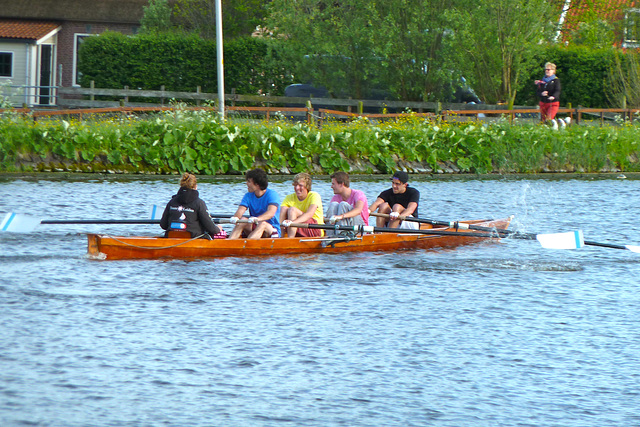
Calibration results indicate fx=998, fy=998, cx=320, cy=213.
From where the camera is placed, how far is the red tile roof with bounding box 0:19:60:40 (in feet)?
138

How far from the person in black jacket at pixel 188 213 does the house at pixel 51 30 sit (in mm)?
31785

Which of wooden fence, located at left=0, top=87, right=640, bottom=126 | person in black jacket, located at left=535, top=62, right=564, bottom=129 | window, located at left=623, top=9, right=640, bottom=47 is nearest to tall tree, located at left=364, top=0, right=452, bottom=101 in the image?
wooden fence, located at left=0, top=87, right=640, bottom=126

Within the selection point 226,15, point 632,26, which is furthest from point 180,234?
point 632,26

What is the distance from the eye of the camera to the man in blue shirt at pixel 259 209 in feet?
43.3

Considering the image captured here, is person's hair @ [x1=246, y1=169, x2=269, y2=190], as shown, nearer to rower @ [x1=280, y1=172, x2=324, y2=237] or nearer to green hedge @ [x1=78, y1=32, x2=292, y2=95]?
rower @ [x1=280, y1=172, x2=324, y2=237]

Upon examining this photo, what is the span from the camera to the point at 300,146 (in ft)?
79.5

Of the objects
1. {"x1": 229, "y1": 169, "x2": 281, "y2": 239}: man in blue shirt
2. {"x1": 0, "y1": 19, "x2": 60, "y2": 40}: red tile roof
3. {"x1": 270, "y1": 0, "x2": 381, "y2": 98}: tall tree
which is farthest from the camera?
{"x1": 0, "y1": 19, "x2": 60, "y2": 40}: red tile roof

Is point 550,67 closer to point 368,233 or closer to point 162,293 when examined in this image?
point 368,233

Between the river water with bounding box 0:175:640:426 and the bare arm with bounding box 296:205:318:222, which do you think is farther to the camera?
the bare arm with bounding box 296:205:318:222

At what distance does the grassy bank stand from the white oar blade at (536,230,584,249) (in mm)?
11241

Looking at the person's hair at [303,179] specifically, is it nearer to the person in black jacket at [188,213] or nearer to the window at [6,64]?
the person in black jacket at [188,213]

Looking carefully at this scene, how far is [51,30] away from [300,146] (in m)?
22.8

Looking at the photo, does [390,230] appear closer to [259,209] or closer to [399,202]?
[399,202]

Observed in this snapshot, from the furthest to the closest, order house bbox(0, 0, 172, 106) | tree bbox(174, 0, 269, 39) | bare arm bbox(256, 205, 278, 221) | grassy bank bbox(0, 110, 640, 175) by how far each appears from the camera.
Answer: house bbox(0, 0, 172, 106), tree bbox(174, 0, 269, 39), grassy bank bbox(0, 110, 640, 175), bare arm bbox(256, 205, 278, 221)
